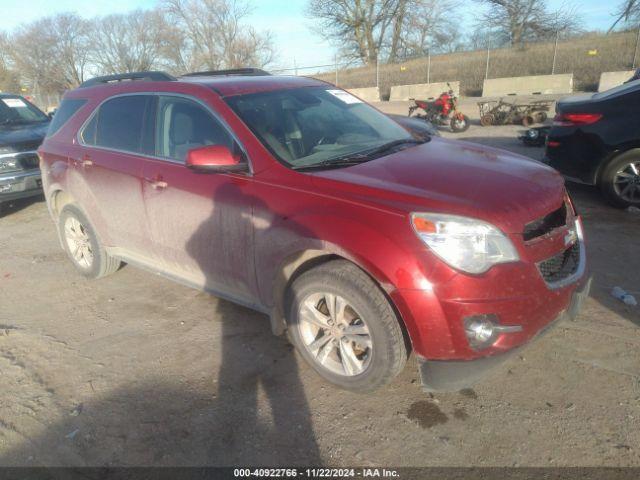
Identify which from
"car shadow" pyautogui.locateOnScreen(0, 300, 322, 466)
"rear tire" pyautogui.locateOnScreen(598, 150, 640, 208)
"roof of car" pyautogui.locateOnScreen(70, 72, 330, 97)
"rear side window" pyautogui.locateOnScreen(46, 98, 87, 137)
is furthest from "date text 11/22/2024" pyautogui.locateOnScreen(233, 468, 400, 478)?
"rear tire" pyautogui.locateOnScreen(598, 150, 640, 208)

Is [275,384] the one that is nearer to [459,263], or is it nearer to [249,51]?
[459,263]

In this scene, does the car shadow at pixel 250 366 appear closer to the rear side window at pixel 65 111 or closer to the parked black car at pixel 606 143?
the rear side window at pixel 65 111

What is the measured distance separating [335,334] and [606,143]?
4667mm

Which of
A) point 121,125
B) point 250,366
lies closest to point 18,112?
point 121,125

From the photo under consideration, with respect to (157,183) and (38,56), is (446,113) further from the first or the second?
(38,56)

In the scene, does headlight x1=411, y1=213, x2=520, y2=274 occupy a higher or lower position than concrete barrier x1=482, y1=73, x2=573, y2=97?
higher

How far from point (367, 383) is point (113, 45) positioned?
56168 mm

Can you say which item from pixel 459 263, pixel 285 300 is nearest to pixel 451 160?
pixel 459 263

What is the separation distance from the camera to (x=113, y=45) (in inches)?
1964

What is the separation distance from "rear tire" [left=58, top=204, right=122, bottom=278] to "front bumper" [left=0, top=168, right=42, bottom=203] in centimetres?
341

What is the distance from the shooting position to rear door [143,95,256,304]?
310 cm

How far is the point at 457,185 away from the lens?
265 centimetres

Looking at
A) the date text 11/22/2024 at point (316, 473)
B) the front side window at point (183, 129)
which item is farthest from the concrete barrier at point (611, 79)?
the date text 11/22/2024 at point (316, 473)

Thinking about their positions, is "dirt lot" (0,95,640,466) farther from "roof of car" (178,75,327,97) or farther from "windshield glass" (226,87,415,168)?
"roof of car" (178,75,327,97)
